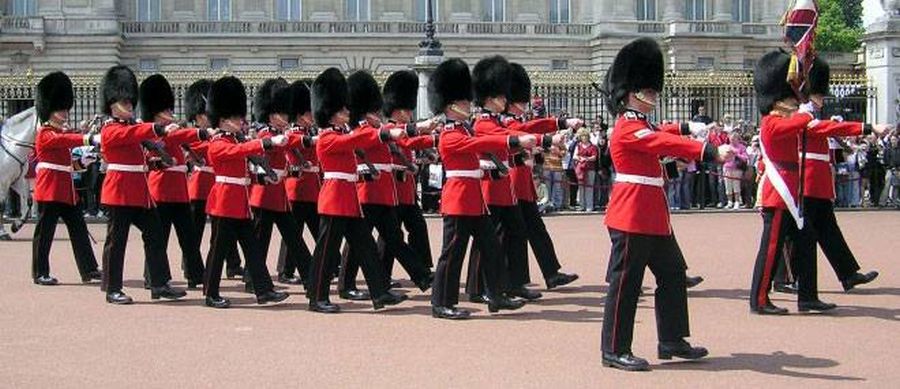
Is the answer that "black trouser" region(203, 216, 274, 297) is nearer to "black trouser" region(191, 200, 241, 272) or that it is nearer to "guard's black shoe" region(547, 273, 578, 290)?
"black trouser" region(191, 200, 241, 272)

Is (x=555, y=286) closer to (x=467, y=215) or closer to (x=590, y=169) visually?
(x=467, y=215)

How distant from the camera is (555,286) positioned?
30.8 feet

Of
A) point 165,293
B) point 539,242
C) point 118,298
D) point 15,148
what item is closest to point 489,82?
point 539,242

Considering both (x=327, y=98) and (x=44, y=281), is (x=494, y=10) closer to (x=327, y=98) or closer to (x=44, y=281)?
(x=44, y=281)

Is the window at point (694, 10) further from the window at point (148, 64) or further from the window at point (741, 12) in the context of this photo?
the window at point (148, 64)

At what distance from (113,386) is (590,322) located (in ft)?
9.88

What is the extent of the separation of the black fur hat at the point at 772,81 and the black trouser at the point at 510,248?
72.6 inches

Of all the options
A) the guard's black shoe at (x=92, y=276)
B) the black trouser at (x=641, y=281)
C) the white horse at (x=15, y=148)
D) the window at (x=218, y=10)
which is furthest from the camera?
the window at (x=218, y=10)

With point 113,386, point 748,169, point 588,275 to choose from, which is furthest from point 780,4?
point 113,386

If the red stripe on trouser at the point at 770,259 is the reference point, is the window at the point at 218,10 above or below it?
above

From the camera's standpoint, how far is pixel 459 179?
7.99 meters

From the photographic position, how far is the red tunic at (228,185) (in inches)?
336

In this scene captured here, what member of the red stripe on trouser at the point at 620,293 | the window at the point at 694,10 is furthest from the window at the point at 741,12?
the red stripe on trouser at the point at 620,293

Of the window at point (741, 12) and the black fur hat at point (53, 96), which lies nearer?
the black fur hat at point (53, 96)
